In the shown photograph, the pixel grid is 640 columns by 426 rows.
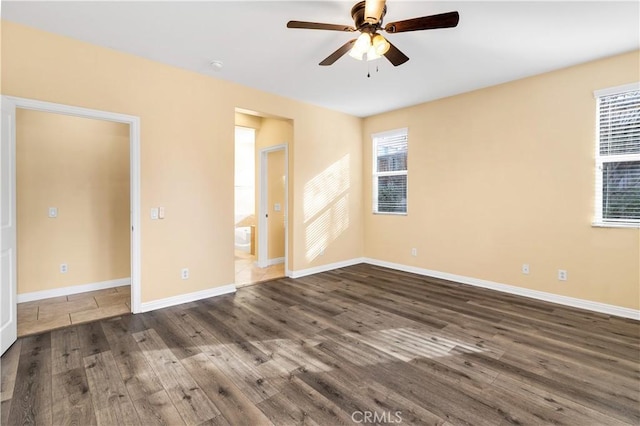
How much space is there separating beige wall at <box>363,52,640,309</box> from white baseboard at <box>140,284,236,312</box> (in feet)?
9.77

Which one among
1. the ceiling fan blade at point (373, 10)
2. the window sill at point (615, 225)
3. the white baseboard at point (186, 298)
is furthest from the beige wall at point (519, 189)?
the white baseboard at point (186, 298)

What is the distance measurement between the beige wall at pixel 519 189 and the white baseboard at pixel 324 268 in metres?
0.85

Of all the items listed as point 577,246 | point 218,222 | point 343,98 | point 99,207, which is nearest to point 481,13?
point 343,98

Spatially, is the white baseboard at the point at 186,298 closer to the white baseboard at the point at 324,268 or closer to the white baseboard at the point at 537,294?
the white baseboard at the point at 324,268

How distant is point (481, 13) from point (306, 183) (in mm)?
3152

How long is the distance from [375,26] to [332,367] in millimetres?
2591

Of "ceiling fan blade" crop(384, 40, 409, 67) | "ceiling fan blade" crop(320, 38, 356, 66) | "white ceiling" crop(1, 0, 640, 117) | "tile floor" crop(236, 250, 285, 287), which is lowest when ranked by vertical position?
"tile floor" crop(236, 250, 285, 287)

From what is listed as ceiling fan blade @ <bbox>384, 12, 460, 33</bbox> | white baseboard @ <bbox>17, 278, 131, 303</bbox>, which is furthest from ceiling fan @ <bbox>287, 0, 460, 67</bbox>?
white baseboard @ <bbox>17, 278, 131, 303</bbox>

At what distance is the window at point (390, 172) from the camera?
209 inches

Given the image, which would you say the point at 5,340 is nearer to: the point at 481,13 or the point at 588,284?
the point at 481,13

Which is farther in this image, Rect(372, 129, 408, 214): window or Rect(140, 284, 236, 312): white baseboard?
Rect(372, 129, 408, 214): window

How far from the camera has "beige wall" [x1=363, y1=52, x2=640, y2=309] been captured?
11.1 feet

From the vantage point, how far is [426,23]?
2.08 m

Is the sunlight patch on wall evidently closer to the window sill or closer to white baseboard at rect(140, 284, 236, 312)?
white baseboard at rect(140, 284, 236, 312)
